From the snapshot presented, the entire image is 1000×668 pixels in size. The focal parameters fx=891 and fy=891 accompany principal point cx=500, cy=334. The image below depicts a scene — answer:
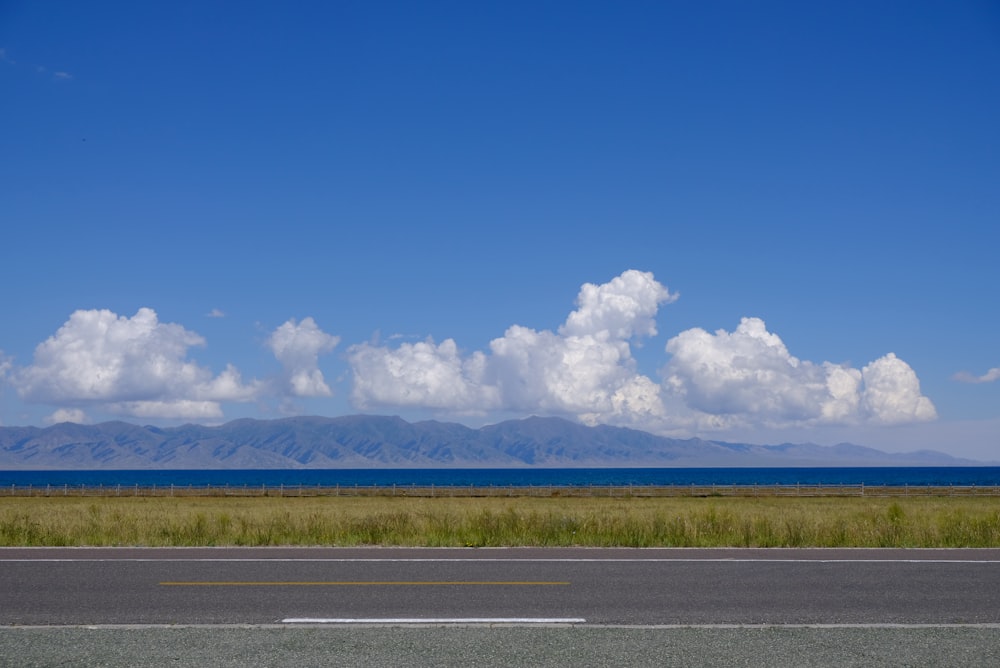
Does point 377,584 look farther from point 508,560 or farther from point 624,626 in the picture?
point 624,626

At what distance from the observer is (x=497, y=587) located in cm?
1197

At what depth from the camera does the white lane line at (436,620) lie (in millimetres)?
9703

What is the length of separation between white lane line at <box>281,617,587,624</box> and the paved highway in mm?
23

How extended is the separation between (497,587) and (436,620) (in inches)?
87.6

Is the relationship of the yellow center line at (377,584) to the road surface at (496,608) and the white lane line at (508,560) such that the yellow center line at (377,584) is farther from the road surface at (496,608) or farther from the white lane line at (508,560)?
the white lane line at (508,560)

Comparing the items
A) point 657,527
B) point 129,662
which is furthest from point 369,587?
point 657,527

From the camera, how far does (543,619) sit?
995cm

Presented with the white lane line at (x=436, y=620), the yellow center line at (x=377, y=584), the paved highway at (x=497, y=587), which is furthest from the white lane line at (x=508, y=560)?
the white lane line at (x=436, y=620)

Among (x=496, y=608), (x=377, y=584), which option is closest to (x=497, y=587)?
(x=496, y=608)

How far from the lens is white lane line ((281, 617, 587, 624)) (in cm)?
970

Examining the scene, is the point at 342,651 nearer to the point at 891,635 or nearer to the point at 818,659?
the point at 818,659

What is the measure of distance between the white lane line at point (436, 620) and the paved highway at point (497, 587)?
2cm

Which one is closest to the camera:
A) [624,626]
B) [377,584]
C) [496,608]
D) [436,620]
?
[624,626]

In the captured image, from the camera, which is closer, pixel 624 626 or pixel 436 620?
pixel 624 626
